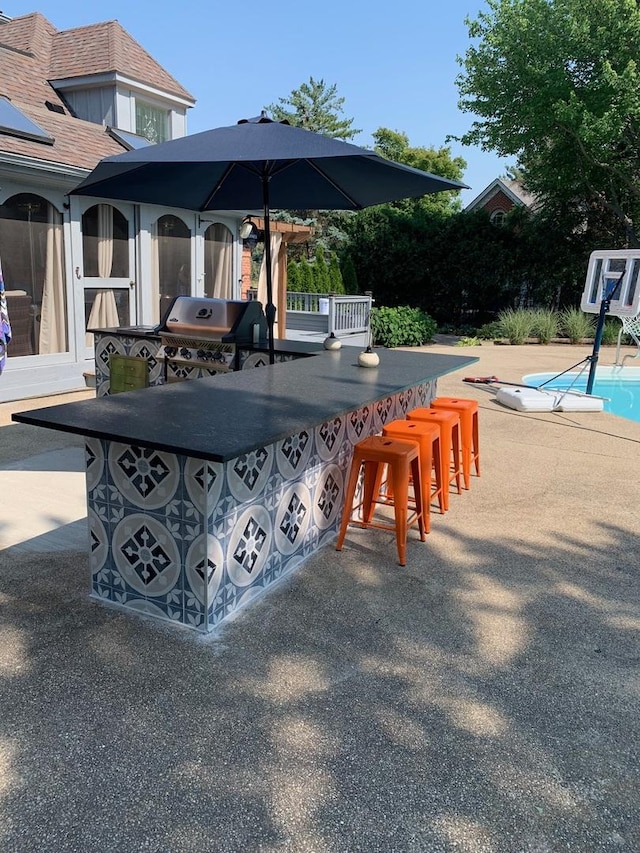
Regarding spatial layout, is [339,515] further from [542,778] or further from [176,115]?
[176,115]

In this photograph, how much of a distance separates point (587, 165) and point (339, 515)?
49.7ft

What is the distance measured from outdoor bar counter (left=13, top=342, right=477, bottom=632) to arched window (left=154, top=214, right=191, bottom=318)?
5.89 metres

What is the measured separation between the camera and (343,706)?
7.73ft

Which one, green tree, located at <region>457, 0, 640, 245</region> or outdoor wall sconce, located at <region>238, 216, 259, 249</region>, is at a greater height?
green tree, located at <region>457, 0, 640, 245</region>

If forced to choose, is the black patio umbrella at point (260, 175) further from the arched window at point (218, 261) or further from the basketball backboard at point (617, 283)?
the basketball backboard at point (617, 283)

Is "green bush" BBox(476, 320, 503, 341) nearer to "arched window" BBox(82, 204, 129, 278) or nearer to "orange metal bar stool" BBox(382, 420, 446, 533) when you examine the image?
"arched window" BBox(82, 204, 129, 278)

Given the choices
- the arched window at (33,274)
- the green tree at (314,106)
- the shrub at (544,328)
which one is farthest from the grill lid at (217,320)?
the green tree at (314,106)

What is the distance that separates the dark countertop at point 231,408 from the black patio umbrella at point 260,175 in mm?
1181

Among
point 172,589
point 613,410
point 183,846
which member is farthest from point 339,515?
point 613,410

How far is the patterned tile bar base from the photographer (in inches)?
108

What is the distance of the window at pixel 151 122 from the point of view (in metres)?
10.8

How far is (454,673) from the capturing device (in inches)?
102

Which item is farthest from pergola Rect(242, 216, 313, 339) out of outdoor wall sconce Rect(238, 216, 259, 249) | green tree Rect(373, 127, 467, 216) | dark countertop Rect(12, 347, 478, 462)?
green tree Rect(373, 127, 467, 216)

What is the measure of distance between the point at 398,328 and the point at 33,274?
950 centimetres
